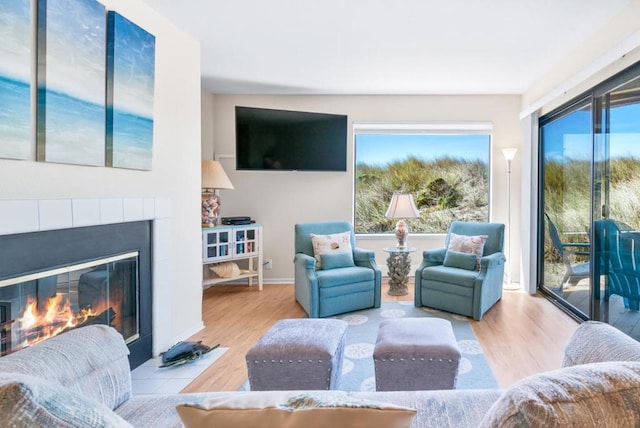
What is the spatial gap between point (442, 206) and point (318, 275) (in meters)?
2.42

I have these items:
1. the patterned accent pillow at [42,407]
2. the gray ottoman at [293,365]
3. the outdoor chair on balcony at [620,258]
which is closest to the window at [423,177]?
the outdoor chair on balcony at [620,258]

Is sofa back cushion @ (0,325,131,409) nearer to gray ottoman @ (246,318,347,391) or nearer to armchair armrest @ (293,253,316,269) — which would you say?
gray ottoman @ (246,318,347,391)

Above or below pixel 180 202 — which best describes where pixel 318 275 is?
below

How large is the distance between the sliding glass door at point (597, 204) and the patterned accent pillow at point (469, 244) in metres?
0.83

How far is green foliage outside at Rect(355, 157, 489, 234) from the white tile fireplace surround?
2.90 m

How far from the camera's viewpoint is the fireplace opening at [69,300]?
181cm

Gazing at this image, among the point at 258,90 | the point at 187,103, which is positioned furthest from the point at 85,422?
the point at 258,90

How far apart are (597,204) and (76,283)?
155 inches

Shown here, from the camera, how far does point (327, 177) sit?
497cm

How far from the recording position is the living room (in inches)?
81.2

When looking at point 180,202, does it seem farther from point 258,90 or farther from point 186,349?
point 258,90

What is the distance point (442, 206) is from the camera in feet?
16.9

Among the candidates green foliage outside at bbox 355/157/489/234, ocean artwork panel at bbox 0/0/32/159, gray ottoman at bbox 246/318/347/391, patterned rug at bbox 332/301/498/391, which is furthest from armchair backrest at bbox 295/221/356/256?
ocean artwork panel at bbox 0/0/32/159

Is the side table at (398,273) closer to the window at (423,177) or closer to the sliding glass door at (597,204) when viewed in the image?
the window at (423,177)
